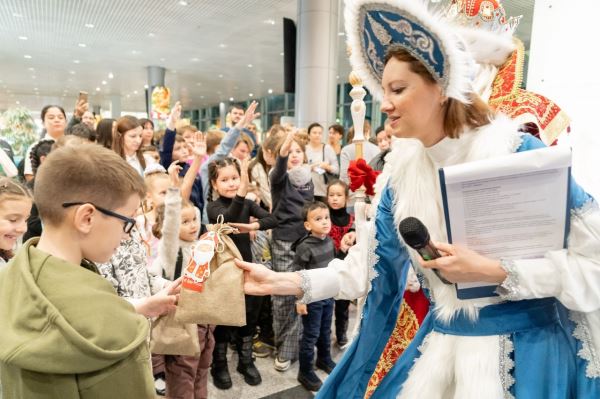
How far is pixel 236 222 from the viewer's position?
2793 millimetres

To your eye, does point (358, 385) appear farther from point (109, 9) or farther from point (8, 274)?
point (109, 9)

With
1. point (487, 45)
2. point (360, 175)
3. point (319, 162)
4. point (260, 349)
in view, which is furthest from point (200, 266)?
point (319, 162)

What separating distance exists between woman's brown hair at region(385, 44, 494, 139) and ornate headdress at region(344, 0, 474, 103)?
0.03m

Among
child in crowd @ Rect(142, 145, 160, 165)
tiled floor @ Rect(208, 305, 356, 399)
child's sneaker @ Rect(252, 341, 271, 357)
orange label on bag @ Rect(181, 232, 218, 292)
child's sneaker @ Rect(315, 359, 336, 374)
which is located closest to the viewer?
orange label on bag @ Rect(181, 232, 218, 292)

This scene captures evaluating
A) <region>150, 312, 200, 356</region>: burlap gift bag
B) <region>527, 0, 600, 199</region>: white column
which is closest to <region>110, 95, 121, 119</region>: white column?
<region>150, 312, 200, 356</region>: burlap gift bag

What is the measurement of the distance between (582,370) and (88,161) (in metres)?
1.32

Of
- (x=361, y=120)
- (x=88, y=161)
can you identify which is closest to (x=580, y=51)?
(x=361, y=120)

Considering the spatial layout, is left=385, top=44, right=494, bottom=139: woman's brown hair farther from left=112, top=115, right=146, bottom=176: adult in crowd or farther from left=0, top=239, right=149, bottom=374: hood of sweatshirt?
left=112, top=115, right=146, bottom=176: adult in crowd

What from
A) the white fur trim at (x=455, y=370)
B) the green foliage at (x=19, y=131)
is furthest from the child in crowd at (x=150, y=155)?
the white fur trim at (x=455, y=370)

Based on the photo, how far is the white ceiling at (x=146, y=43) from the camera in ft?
28.9

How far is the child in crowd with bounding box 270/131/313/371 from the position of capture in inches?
119

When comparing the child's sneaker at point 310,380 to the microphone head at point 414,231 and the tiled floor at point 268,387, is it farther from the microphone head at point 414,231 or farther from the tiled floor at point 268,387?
the microphone head at point 414,231

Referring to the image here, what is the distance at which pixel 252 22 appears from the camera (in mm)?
9539

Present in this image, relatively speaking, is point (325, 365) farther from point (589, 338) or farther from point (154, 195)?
point (589, 338)
